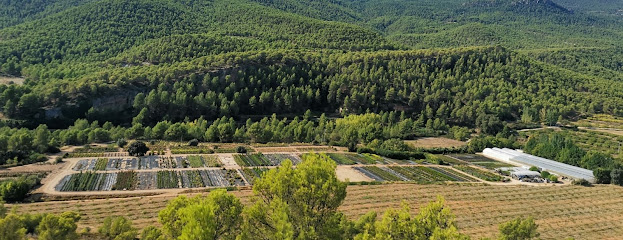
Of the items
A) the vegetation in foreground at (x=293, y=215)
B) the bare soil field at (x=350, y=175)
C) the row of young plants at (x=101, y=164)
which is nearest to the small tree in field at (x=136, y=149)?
the row of young plants at (x=101, y=164)

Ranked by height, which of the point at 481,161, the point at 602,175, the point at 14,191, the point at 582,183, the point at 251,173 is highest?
the point at 14,191

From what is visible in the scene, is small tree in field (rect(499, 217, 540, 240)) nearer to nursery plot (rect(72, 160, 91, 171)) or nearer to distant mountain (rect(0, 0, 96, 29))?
nursery plot (rect(72, 160, 91, 171))

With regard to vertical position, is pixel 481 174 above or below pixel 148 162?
below

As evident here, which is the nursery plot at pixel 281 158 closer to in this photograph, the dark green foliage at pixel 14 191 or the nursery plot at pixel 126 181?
the nursery plot at pixel 126 181

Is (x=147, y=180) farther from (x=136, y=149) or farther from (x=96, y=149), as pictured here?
(x=96, y=149)

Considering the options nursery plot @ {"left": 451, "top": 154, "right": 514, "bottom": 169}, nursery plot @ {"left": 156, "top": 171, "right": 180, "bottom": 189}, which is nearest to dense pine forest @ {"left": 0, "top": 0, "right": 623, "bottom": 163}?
nursery plot @ {"left": 451, "top": 154, "right": 514, "bottom": 169}

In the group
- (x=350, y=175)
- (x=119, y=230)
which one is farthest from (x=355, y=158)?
(x=119, y=230)
